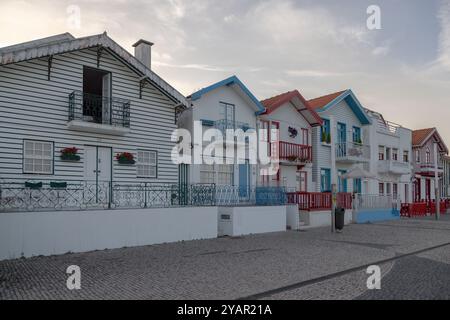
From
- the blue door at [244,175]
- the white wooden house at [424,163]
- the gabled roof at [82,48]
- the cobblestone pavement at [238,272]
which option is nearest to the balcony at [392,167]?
the white wooden house at [424,163]

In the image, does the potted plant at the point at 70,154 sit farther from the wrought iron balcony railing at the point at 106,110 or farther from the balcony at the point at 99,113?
the wrought iron balcony railing at the point at 106,110

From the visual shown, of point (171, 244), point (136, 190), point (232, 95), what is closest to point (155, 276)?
point (171, 244)

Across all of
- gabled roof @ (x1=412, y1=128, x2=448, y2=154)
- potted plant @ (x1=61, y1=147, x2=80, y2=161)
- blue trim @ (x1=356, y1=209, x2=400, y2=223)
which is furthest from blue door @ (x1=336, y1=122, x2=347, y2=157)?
potted plant @ (x1=61, y1=147, x2=80, y2=161)

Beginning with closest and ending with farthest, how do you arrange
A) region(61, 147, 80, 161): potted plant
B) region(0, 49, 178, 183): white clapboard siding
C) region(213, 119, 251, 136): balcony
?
region(0, 49, 178, 183): white clapboard siding < region(61, 147, 80, 161): potted plant < region(213, 119, 251, 136): balcony

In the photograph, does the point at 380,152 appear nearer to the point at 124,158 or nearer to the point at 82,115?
the point at 124,158

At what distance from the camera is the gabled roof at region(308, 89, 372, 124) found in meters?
27.3

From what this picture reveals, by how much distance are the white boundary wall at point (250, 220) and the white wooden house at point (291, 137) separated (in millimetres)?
3958

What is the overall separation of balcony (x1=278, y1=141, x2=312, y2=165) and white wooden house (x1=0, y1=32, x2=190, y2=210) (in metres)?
7.37

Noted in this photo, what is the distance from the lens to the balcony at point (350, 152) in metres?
27.9

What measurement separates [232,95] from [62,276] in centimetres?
1442

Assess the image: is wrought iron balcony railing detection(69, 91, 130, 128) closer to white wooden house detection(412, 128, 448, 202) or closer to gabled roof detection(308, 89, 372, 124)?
gabled roof detection(308, 89, 372, 124)

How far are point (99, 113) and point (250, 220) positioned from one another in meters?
7.37

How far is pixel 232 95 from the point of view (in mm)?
21547
